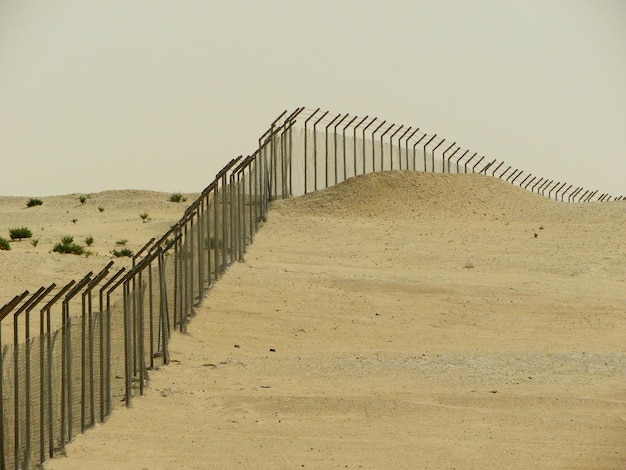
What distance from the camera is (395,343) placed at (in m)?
22.5

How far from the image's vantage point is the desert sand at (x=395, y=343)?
15.1 meters

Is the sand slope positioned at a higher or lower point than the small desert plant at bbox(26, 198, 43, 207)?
lower

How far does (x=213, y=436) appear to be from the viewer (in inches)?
621

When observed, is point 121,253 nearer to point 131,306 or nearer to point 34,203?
point 131,306

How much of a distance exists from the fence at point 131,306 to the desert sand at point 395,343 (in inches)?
15.3

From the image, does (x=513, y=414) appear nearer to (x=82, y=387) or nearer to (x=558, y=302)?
(x=82, y=387)

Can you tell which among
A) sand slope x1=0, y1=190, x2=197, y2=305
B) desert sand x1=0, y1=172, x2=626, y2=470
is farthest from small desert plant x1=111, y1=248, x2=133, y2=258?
desert sand x1=0, y1=172, x2=626, y2=470

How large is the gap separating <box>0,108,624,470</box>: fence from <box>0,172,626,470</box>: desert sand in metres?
0.39

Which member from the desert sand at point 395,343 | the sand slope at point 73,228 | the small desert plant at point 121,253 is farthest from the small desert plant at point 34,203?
the small desert plant at point 121,253

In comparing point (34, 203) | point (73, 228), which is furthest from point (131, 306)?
point (34, 203)

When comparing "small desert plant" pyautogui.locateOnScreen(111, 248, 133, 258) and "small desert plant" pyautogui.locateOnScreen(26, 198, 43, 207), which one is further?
"small desert plant" pyautogui.locateOnScreen(26, 198, 43, 207)

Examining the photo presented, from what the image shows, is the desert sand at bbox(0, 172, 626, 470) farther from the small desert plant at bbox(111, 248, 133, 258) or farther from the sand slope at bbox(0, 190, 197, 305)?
the small desert plant at bbox(111, 248, 133, 258)

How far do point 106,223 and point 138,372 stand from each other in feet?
82.4

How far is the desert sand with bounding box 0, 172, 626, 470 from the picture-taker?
15.1 meters
